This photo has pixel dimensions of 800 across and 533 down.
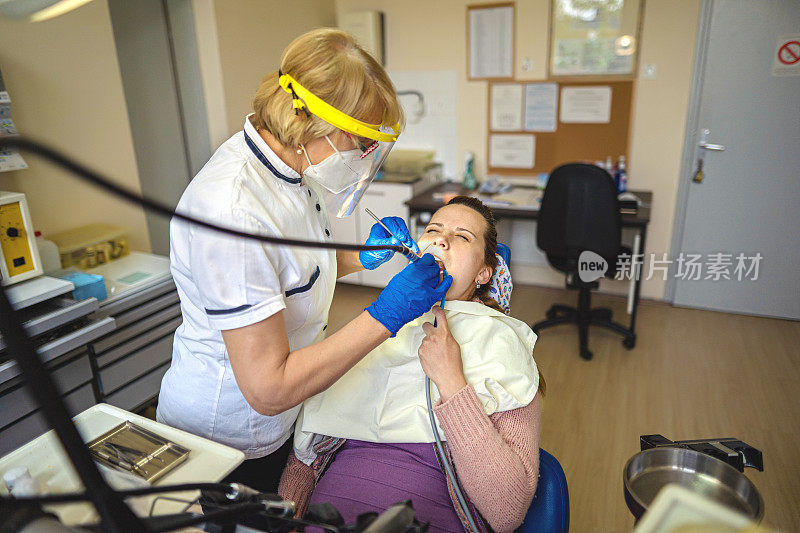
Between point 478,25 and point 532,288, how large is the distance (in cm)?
188

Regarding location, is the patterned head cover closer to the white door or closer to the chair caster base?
the chair caster base

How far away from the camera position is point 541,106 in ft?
12.0

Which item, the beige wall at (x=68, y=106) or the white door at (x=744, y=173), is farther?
the white door at (x=744, y=173)

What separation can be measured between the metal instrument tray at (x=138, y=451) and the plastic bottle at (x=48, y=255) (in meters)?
1.43

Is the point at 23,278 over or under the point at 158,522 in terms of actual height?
under

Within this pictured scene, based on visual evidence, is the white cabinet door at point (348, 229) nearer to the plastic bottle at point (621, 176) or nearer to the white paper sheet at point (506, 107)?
the white paper sheet at point (506, 107)

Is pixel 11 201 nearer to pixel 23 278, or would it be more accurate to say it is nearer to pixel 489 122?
pixel 23 278

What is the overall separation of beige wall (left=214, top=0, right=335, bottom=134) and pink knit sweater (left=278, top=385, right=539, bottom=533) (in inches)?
104

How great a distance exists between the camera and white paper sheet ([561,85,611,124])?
349 centimetres

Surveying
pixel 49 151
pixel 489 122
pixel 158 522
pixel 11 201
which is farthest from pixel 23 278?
pixel 489 122

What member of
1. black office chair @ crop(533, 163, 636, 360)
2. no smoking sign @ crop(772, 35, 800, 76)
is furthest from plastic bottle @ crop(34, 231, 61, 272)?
no smoking sign @ crop(772, 35, 800, 76)

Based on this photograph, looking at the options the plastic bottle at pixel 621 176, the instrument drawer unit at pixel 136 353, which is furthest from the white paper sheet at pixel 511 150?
the instrument drawer unit at pixel 136 353

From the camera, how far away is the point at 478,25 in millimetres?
3682

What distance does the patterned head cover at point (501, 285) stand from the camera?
150cm
